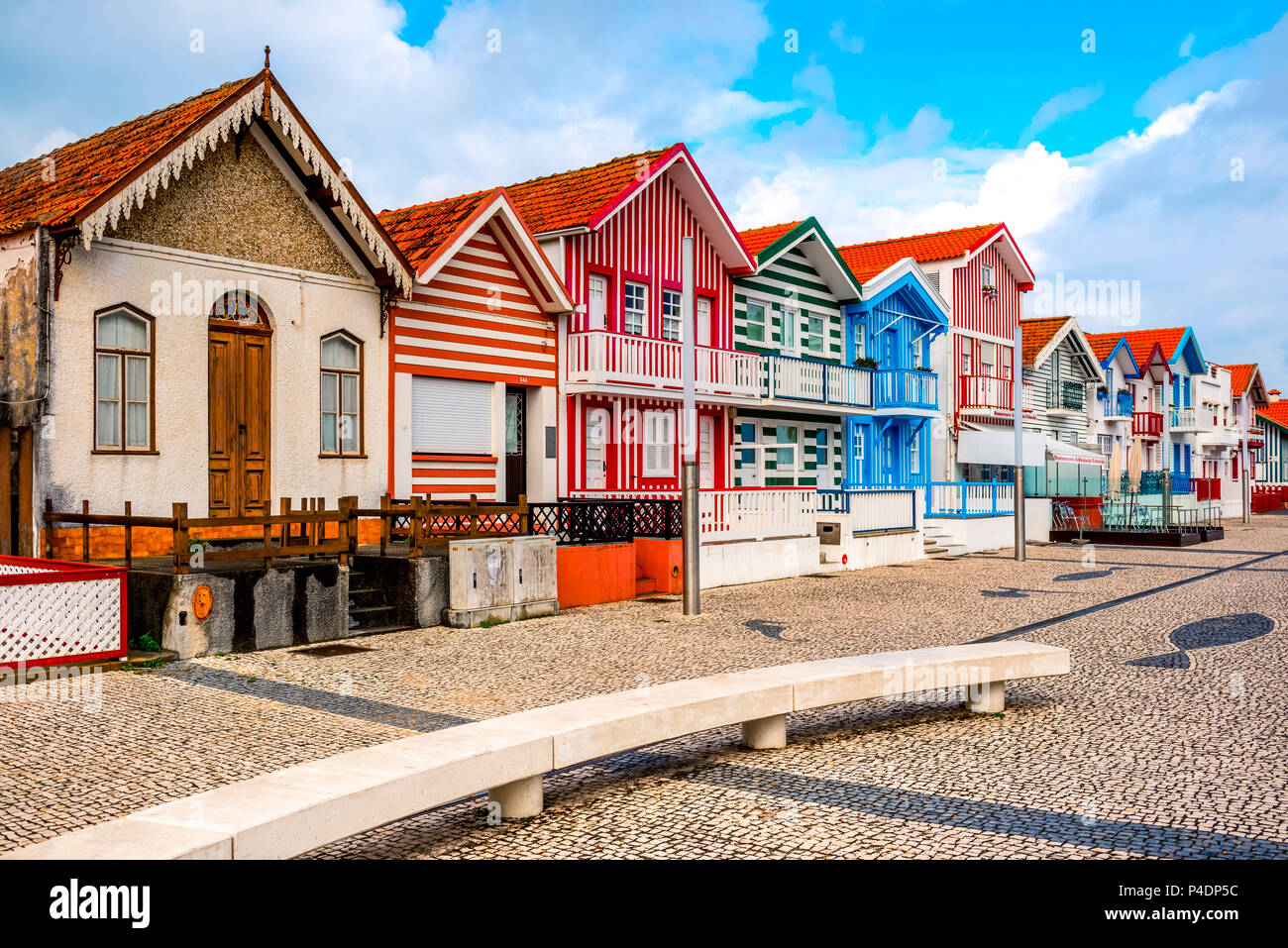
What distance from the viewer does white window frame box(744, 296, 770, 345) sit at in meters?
23.1

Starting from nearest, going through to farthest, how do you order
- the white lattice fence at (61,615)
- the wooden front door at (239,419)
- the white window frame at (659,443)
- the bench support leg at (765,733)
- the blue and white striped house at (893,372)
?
the bench support leg at (765,733), the white lattice fence at (61,615), the wooden front door at (239,419), the white window frame at (659,443), the blue and white striped house at (893,372)

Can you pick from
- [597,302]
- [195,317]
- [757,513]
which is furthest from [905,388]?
[195,317]

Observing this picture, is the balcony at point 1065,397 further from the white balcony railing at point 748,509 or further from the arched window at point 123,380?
the arched window at point 123,380

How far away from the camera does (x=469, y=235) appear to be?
52.3ft

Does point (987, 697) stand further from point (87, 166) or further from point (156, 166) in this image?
point (87, 166)

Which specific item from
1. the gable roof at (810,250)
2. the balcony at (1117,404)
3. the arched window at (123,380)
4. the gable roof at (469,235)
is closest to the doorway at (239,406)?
the arched window at (123,380)

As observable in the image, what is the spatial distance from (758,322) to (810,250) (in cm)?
256

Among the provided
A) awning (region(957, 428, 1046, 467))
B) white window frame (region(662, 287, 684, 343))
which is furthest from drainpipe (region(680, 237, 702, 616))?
awning (region(957, 428, 1046, 467))

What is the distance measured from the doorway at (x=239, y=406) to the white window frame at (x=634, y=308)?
727 centimetres

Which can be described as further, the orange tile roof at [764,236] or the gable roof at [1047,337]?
the gable roof at [1047,337]

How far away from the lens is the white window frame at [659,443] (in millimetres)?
20219

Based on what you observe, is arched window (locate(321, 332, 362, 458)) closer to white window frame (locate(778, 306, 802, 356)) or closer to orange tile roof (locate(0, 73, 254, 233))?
orange tile roof (locate(0, 73, 254, 233))

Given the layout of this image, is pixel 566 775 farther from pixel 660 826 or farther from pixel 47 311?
pixel 47 311
